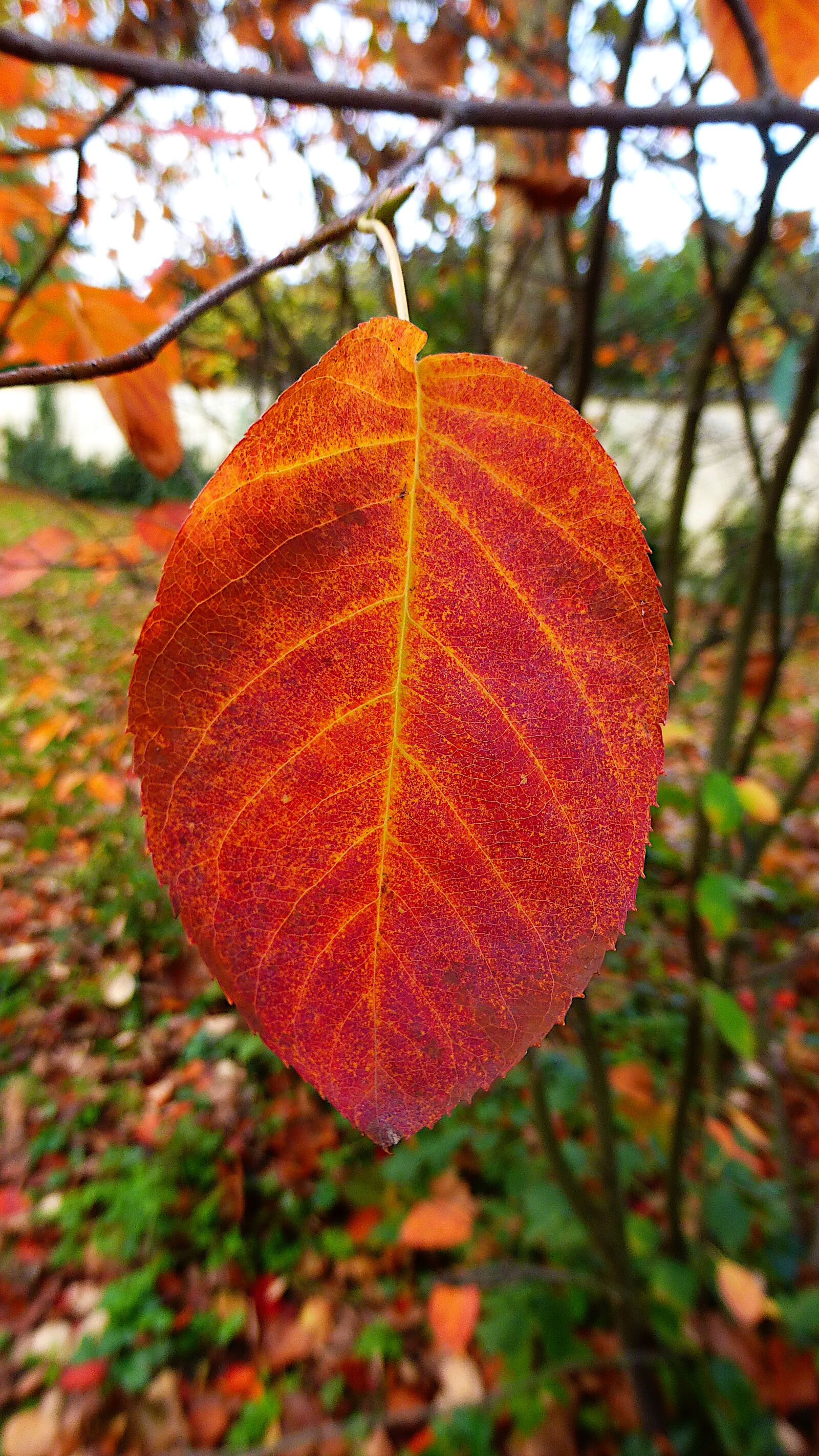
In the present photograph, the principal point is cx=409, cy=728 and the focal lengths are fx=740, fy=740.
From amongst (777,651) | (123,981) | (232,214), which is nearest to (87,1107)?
(123,981)

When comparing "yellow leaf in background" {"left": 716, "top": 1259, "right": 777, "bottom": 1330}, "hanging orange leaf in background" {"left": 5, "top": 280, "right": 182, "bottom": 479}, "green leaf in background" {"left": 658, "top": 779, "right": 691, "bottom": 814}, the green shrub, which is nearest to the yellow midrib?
"hanging orange leaf in background" {"left": 5, "top": 280, "right": 182, "bottom": 479}

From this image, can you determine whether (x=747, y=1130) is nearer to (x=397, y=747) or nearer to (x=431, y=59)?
(x=397, y=747)

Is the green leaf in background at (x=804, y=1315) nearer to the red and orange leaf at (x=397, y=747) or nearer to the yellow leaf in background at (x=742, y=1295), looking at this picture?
the yellow leaf in background at (x=742, y=1295)

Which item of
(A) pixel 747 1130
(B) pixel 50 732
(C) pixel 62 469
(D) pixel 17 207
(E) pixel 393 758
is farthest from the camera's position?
(C) pixel 62 469

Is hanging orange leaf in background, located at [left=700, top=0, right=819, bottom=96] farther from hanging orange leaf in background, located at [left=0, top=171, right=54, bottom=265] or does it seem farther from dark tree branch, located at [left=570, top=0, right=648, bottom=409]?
hanging orange leaf in background, located at [left=0, top=171, right=54, bottom=265]

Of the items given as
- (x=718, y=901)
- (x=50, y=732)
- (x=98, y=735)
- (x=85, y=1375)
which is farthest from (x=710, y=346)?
(x=98, y=735)

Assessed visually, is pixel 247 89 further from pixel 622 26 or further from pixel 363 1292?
pixel 622 26

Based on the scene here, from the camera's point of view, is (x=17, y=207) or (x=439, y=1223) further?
(x=439, y=1223)
